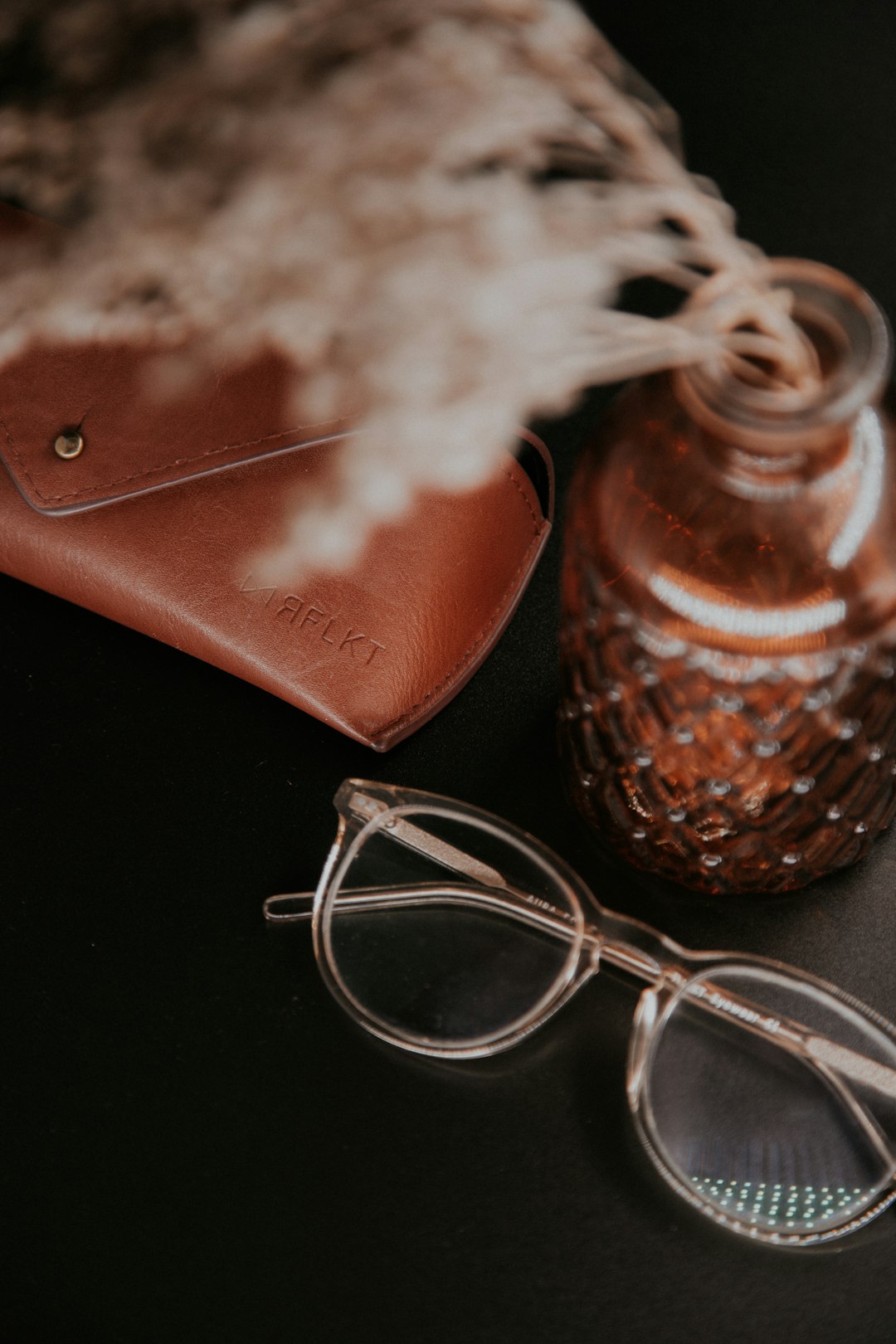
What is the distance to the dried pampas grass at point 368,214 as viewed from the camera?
33cm

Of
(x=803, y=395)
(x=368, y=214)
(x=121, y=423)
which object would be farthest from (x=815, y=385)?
(x=121, y=423)

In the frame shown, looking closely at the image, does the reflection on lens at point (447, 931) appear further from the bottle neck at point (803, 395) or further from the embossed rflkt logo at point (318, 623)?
the bottle neck at point (803, 395)

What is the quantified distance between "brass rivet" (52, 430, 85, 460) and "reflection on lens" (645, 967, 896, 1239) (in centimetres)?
25

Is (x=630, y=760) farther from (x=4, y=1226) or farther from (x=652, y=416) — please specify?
(x=4, y=1226)

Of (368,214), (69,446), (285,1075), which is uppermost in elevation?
(368,214)

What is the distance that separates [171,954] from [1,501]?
0.16 metres

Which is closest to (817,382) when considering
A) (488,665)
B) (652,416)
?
(652,416)

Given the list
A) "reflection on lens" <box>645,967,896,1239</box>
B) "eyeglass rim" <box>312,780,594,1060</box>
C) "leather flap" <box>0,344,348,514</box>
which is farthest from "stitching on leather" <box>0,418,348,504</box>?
"reflection on lens" <box>645,967,896,1239</box>

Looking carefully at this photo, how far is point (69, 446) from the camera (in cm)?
43

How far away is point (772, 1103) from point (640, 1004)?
5cm

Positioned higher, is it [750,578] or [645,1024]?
[750,578]

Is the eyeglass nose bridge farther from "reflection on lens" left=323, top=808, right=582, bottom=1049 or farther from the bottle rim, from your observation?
the bottle rim

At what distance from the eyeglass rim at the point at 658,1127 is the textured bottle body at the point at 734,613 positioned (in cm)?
6

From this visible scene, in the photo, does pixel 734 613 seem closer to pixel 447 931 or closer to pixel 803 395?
pixel 803 395
